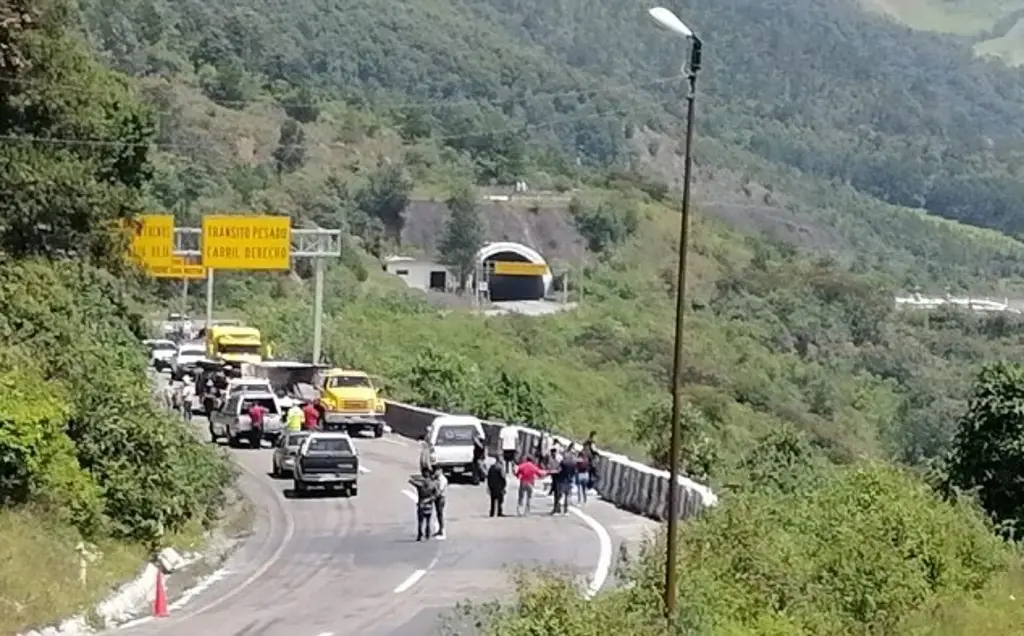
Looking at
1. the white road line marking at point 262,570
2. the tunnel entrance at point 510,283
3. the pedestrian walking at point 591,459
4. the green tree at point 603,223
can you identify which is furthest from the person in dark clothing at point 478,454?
the green tree at point 603,223

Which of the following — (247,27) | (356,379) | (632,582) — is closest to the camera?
(632,582)

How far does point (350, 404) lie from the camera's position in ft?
162

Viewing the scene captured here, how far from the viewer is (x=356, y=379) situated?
5056 cm

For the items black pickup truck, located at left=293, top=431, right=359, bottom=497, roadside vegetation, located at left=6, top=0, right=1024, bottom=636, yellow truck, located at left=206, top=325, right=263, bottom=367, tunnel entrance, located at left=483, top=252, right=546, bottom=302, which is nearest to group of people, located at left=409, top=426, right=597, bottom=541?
black pickup truck, located at left=293, top=431, right=359, bottom=497

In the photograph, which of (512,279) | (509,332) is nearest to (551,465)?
(509,332)

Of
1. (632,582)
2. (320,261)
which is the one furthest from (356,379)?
(632,582)

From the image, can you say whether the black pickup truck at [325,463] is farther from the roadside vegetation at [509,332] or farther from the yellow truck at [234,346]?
the yellow truck at [234,346]

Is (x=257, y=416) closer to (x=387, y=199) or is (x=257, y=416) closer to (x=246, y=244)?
(x=246, y=244)

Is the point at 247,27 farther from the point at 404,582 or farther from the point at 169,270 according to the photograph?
the point at 404,582

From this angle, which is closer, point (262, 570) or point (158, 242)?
point (262, 570)

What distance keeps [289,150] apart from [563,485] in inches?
3818

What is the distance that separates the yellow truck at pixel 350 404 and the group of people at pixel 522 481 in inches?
437

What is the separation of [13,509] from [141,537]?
282cm

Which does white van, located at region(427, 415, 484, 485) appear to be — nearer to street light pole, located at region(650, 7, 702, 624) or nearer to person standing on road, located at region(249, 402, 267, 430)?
person standing on road, located at region(249, 402, 267, 430)
